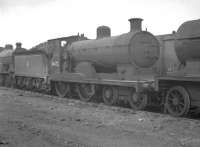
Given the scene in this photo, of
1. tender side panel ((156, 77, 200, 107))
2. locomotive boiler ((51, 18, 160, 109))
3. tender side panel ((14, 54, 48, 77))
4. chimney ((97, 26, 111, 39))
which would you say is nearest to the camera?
tender side panel ((156, 77, 200, 107))

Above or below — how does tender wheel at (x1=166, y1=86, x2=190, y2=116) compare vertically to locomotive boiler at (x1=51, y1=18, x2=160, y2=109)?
below

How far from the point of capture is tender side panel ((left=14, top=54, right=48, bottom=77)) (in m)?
17.8

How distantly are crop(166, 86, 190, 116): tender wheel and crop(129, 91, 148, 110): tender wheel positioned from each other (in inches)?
48.8

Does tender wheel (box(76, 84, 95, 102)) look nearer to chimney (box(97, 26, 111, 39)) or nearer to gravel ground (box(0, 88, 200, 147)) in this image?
chimney (box(97, 26, 111, 39))

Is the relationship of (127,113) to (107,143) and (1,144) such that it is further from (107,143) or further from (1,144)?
(1,144)

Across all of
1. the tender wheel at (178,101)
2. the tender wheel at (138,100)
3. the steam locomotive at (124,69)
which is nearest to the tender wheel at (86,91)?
the steam locomotive at (124,69)

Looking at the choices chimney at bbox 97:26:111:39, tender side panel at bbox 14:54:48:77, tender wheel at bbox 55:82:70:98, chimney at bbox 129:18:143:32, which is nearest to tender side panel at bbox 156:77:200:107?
chimney at bbox 129:18:143:32

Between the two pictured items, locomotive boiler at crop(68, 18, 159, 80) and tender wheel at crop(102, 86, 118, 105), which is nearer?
locomotive boiler at crop(68, 18, 159, 80)

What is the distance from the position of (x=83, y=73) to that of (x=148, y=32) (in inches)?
147

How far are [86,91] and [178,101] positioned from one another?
5525mm

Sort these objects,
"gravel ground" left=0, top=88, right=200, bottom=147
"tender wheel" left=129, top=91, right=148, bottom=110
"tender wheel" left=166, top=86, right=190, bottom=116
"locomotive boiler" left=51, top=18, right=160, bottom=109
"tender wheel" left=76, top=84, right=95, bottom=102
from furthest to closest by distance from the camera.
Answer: "tender wheel" left=76, top=84, right=95, bottom=102 < "locomotive boiler" left=51, top=18, right=160, bottom=109 < "tender wheel" left=129, top=91, right=148, bottom=110 < "tender wheel" left=166, top=86, right=190, bottom=116 < "gravel ground" left=0, top=88, right=200, bottom=147

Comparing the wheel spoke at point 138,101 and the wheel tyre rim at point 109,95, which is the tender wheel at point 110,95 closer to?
the wheel tyre rim at point 109,95

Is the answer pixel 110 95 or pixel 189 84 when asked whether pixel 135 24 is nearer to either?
pixel 110 95

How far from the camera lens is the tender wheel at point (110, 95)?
12586 mm
